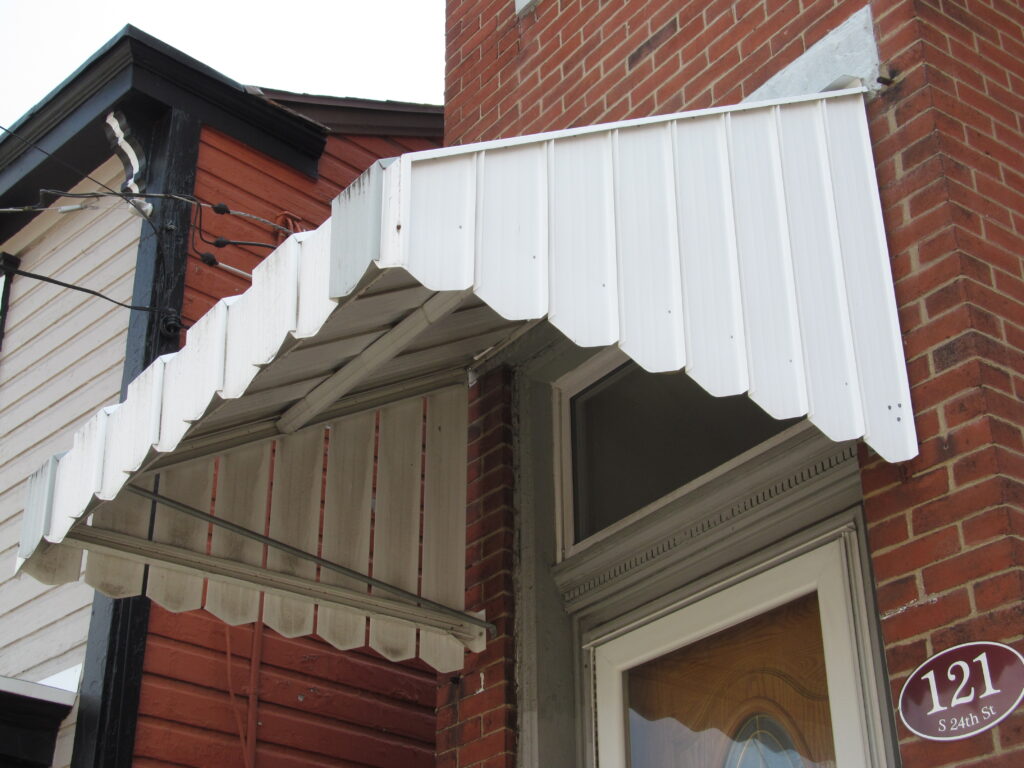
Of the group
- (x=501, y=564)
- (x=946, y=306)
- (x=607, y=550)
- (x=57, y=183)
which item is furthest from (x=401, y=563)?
(x=57, y=183)

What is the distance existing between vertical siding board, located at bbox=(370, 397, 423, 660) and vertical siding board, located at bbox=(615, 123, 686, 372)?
6.37 feet

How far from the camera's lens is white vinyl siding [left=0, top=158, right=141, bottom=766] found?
686 cm

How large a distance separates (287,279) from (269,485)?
Answer: 1.75 meters

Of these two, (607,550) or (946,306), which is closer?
(946,306)

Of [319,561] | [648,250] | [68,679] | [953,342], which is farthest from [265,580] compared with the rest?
[953,342]

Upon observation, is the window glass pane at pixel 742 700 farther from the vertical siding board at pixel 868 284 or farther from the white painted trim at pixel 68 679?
the white painted trim at pixel 68 679

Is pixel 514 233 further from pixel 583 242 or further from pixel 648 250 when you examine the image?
pixel 648 250

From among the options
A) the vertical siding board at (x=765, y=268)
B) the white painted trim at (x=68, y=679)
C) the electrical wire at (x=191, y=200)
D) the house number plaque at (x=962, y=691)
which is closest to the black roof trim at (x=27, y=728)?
the white painted trim at (x=68, y=679)

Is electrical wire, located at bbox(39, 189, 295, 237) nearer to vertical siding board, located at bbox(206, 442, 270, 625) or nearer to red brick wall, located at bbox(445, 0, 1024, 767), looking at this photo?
vertical siding board, located at bbox(206, 442, 270, 625)

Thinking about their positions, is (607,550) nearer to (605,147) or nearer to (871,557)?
(871,557)

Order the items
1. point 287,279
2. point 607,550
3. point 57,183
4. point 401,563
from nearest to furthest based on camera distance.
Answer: point 287,279 → point 607,550 → point 401,563 → point 57,183

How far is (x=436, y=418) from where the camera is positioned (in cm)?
561

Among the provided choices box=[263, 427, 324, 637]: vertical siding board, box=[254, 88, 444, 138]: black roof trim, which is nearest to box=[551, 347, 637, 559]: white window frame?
box=[263, 427, 324, 637]: vertical siding board

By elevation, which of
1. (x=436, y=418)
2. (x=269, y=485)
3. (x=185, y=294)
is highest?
(x=185, y=294)
